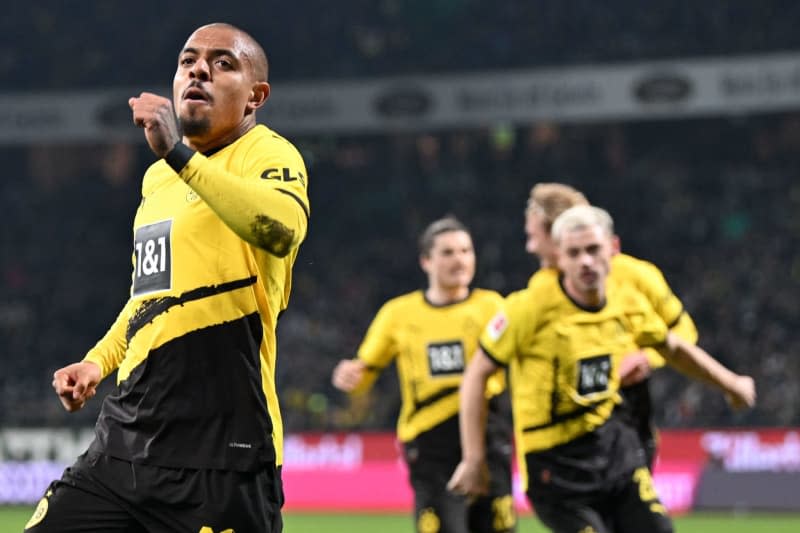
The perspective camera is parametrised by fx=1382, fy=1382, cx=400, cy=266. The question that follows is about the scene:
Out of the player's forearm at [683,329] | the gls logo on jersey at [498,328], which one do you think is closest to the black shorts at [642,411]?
the player's forearm at [683,329]

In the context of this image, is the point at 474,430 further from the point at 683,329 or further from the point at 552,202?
the point at 683,329

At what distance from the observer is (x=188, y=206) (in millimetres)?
4102

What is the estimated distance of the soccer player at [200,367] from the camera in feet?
13.2

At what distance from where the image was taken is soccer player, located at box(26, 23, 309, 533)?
4027mm

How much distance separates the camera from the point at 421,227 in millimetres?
31750

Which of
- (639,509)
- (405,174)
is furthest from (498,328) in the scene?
(405,174)

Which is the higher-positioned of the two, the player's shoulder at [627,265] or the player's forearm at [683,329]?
the player's shoulder at [627,265]

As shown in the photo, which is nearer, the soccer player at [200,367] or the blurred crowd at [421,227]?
the soccer player at [200,367]

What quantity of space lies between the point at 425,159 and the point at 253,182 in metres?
31.0

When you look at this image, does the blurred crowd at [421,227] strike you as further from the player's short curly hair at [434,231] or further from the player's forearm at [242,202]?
the player's forearm at [242,202]

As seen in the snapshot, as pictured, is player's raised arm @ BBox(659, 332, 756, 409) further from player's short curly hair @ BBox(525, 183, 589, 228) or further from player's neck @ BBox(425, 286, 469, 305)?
player's neck @ BBox(425, 286, 469, 305)

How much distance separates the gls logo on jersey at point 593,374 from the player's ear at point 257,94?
2469mm

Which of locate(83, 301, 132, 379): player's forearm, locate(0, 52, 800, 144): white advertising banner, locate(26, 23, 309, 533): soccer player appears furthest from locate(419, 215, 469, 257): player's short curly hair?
locate(0, 52, 800, 144): white advertising banner

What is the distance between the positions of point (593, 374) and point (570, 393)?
0.47 feet
